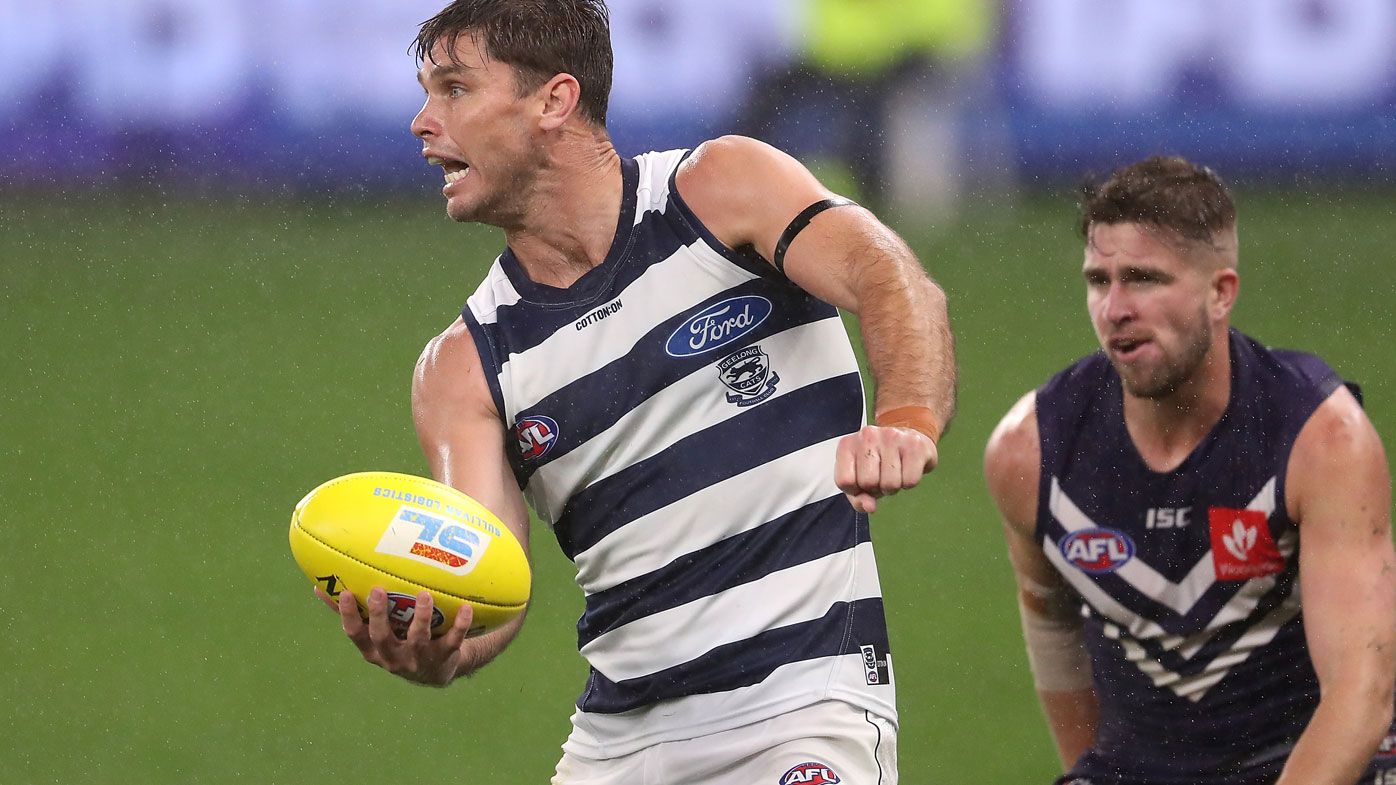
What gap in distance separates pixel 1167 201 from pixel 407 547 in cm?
181

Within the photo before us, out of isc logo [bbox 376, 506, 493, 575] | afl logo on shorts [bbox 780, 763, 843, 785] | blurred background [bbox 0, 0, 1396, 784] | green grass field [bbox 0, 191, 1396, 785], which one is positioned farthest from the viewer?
blurred background [bbox 0, 0, 1396, 784]

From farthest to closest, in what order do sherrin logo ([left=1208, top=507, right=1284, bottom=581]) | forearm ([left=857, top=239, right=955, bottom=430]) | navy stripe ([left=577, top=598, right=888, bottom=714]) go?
sherrin logo ([left=1208, top=507, right=1284, bottom=581]) → navy stripe ([left=577, top=598, right=888, bottom=714]) → forearm ([left=857, top=239, right=955, bottom=430])

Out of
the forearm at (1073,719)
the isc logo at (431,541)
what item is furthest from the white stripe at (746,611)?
the forearm at (1073,719)

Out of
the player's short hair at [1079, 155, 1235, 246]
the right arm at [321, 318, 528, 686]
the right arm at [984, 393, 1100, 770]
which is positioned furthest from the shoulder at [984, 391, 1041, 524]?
the right arm at [321, 318, 528, 686]

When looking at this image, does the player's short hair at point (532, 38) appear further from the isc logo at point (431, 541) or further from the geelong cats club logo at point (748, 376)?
the isc logo at point (431, 541)

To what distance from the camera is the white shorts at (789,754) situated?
135 inches

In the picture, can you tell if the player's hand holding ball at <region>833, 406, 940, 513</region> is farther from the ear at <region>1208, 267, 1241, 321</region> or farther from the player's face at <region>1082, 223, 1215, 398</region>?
the ear at <region>1208, 267, 1241, 321</region>

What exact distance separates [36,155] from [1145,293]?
8.34 metres

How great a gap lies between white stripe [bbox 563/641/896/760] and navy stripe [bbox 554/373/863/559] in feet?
1.22

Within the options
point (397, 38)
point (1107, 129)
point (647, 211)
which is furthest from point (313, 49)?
point (647, 211)

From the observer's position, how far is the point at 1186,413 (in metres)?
3.95

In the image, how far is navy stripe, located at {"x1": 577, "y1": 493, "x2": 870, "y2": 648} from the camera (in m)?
3.52

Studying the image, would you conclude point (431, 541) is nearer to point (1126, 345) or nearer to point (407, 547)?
point (407, 547)

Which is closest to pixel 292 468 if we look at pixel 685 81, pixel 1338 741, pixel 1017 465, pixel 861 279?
pixel 685 81
